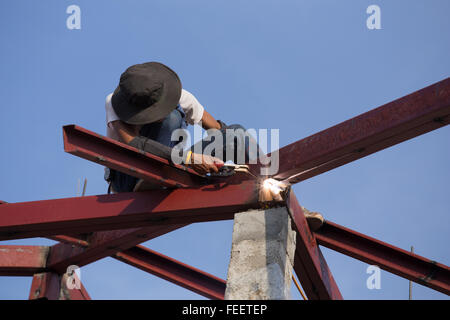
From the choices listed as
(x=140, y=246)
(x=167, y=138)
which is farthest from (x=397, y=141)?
(x=140, y=246)

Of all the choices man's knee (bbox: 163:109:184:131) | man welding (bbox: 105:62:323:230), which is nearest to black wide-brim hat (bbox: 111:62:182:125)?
man welding (bbox: 105:62:323:230)

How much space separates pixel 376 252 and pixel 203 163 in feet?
7.07

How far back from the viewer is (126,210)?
6410mm

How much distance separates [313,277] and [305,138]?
1655 millimetres

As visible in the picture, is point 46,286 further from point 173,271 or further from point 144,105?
point 144,105

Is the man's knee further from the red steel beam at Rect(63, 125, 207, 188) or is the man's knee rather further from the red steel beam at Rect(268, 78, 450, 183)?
the red steel beam at Rect(268, 78, 450, 183)

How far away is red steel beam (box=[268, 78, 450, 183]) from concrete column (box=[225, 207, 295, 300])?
1.62 feet

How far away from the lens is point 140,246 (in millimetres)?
8172

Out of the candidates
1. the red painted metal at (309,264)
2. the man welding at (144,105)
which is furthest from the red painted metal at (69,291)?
the red painted metal at (309,264)

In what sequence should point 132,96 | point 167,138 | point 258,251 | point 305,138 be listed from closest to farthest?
1. point 258,251
2. point 305,138
3. point 132,96
4. point 167,138

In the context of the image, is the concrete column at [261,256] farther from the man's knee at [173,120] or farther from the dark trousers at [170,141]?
the man's knee at [173,120]

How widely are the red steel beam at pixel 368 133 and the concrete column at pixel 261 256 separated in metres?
0.49
